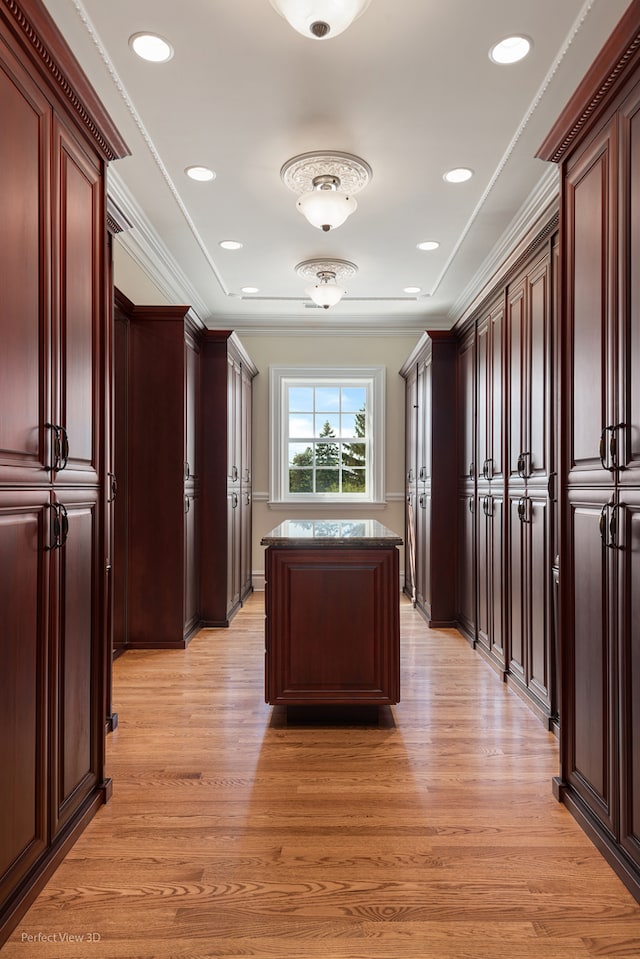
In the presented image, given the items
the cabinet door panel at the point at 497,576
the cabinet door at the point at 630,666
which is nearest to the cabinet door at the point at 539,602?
the cabinet door panel at the point at 497,576

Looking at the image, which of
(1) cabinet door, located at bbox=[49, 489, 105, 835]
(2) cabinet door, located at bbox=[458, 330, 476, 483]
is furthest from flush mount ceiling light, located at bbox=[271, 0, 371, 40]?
(2) cabinet door, located at bbox=[458, 330, 476, 483]

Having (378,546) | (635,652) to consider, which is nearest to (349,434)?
(378,546)

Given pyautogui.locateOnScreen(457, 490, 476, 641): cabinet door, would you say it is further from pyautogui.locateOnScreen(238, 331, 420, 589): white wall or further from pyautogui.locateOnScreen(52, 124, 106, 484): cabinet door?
pyautogui.locateOnScreen(52, 124, 106, 484): cabinet door

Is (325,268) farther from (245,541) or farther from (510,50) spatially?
(245,541)

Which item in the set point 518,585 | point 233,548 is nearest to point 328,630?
point 518,585

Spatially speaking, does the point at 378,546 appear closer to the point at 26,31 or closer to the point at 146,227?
the point at 26,31

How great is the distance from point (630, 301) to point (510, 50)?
1397 millimetres

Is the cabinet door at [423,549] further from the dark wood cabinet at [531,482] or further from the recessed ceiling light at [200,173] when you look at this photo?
the recessed ceiling light at [200,173]

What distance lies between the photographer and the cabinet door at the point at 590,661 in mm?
1854

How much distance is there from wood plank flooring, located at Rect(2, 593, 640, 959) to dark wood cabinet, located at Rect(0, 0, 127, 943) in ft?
0.68

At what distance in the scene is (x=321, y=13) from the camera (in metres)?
1.96

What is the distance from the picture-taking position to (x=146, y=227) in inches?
163

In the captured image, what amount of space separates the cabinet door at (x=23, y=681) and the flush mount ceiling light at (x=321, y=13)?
5.46 ft

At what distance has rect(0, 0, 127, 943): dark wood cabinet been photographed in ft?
5.03
